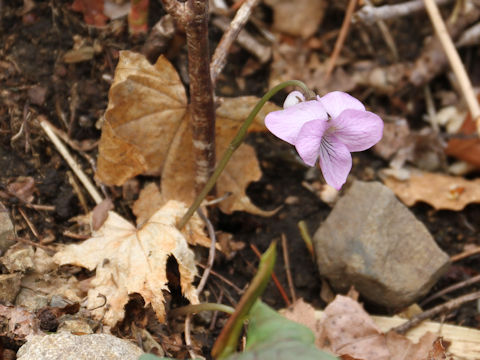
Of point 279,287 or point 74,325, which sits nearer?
point 74,325

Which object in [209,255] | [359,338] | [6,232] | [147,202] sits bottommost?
[359,338]

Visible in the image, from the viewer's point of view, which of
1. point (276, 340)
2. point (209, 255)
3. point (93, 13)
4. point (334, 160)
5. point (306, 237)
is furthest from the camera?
point (93, 13)

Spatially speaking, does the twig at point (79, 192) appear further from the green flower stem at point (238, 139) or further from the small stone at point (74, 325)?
the small stone at point (74, 325)

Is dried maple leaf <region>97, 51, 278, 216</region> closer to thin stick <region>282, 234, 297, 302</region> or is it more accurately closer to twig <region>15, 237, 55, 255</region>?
thin stick <region>282, 234, 297, 302</region>

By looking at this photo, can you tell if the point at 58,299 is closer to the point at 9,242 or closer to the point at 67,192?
the point at 9,242

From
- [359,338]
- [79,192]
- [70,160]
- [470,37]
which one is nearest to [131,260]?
[79,192]

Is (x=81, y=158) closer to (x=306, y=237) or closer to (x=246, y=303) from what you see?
(x=306, y=237)
